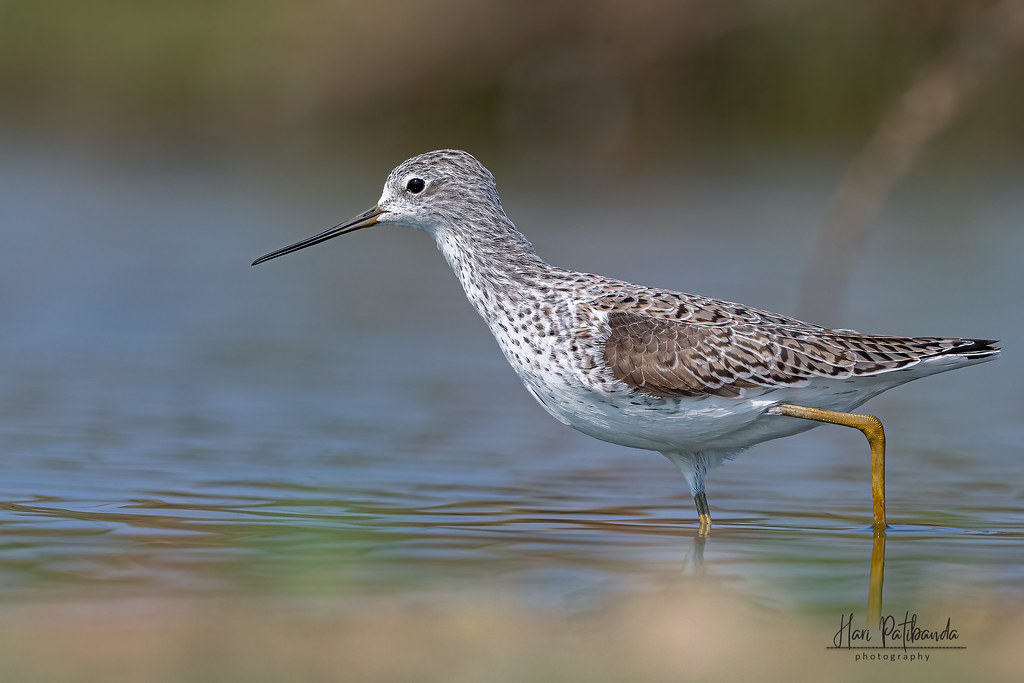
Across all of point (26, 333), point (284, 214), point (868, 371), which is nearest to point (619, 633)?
point (868, 371)

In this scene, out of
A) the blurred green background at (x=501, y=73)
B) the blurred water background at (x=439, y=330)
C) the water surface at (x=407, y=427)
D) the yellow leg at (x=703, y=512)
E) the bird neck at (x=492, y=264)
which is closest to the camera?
the blurred water background at (x=439, y=330)

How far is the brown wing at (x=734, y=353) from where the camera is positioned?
796 centimetres

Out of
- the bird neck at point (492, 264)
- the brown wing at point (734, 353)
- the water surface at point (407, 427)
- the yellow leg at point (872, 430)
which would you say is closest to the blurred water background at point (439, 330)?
the water surface at point (407, 427)

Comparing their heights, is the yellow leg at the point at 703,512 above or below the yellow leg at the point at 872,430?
below

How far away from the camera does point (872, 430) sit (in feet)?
27.1

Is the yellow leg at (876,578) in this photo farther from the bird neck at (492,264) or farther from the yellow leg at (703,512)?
the bird neck at (492,264)

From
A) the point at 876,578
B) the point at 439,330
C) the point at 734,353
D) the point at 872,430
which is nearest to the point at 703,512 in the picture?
the point at 734,353

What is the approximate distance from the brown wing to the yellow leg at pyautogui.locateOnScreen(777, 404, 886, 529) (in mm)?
203

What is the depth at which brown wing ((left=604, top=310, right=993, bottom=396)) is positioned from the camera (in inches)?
314

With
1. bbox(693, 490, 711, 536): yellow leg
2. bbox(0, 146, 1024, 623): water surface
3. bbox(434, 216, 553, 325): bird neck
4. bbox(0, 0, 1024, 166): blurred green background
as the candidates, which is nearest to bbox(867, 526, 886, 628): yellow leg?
bbox(0, 146, 1024, 623): water surface

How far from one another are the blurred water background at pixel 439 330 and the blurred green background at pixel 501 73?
0.24ft

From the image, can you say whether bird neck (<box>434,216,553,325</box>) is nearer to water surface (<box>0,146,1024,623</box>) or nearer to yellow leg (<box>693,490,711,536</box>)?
water surface (<box>0,146,1024,623</box>)

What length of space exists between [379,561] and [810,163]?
784 inches

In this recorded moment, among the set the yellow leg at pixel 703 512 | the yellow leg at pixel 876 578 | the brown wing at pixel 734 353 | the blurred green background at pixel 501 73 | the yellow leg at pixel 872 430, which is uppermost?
the blurred green background at pixel 501 73
